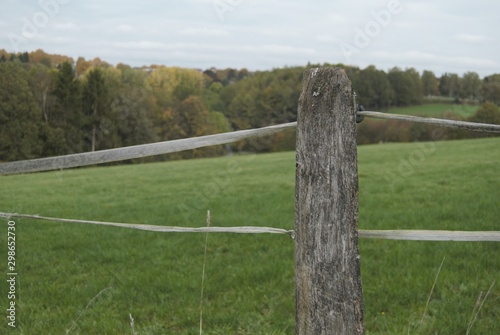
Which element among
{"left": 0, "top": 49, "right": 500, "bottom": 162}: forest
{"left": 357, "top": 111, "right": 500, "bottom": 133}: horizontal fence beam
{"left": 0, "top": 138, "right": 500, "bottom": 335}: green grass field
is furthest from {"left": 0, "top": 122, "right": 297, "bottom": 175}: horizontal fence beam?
{"left": 0, "top": 49, "right": 500, "bottom": 162}: forest

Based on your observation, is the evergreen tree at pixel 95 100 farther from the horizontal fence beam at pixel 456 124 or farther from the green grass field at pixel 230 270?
the horizontal fence beam at pixel 456 124

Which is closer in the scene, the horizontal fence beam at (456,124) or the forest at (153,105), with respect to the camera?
the horizontal fence beam at (456,124)

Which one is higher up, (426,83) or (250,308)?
(426,83)

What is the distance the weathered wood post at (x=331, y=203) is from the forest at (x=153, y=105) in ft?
78.5

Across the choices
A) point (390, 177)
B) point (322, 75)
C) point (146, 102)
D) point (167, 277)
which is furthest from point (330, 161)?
point (146, 102)

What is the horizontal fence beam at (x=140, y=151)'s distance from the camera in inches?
96.4

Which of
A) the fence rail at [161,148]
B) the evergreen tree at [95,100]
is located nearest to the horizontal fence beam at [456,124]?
the fence rail at [161,148]

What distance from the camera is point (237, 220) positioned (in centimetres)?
852

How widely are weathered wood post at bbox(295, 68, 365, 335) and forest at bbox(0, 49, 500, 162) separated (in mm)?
23931

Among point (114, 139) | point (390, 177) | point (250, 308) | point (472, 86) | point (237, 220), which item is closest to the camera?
point (250, 308)

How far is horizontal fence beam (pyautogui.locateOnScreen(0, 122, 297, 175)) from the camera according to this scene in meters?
2.45

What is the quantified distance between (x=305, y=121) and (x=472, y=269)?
3.91m

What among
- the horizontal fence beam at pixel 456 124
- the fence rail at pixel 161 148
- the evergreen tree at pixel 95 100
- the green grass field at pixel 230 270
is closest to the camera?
the horizontal fence beam at pixel 456 124

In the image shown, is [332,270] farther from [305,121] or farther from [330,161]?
[305,121]
